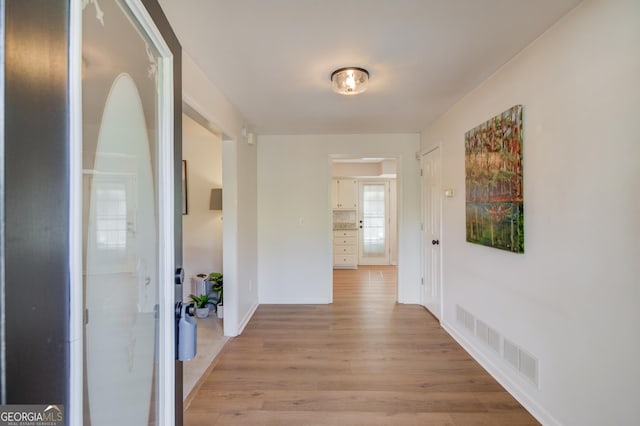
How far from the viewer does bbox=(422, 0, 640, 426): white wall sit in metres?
1.24

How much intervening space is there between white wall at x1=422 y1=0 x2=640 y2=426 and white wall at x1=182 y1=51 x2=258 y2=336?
2.23 metres

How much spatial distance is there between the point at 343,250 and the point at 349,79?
4.82m

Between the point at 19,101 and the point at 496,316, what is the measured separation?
2674mm

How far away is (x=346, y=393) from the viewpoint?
2.00 meters

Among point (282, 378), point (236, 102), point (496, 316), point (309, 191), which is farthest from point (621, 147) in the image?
point (309, 191)

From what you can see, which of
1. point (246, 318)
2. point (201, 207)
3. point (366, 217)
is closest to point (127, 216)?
point (246, 318)

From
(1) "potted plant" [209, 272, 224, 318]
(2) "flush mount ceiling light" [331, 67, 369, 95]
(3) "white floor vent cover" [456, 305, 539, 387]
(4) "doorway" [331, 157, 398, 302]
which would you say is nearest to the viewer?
(3) "white floor vent cover" [456, 305, 539, 387]

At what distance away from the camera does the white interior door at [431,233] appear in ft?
10.7

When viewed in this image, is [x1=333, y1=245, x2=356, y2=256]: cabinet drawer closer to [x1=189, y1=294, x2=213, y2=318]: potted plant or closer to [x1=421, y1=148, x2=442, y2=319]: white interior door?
[x1=421, y1=148, x2=442, y2=319]: white interior door

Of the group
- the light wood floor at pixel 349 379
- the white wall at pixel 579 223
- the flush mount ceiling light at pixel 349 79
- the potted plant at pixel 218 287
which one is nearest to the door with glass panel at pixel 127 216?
the light wood floor at pixel 349 379

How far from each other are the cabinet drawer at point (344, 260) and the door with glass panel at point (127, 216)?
18.1 ft

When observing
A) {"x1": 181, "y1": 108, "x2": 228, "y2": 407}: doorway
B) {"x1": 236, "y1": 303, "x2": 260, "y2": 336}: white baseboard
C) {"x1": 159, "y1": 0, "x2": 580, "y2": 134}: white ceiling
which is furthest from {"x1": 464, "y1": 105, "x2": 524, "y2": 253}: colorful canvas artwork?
{"x1": 181, "y1": 108, "x2": 228, "y2": 407}: doorway

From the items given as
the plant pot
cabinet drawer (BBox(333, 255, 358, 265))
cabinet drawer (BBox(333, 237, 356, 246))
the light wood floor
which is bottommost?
the light wood floor

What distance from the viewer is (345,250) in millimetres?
6508
